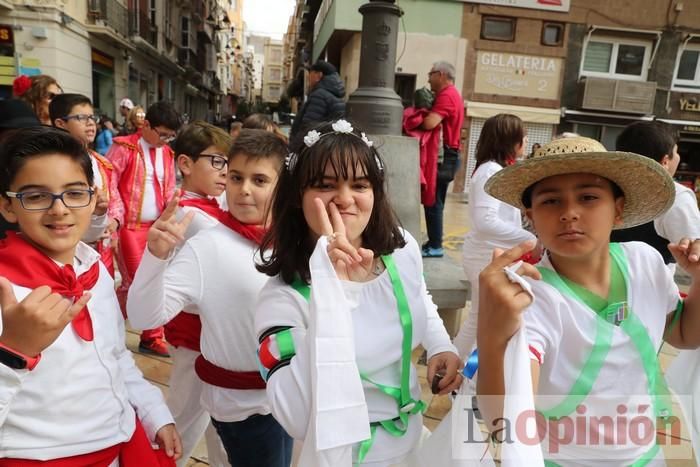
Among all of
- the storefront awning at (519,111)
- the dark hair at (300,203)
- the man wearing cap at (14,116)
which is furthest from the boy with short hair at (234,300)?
the storefront awning at (519,111)

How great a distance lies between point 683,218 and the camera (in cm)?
228

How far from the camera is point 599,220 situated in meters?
1.26

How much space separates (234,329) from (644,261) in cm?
126

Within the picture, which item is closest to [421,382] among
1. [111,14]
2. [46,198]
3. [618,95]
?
[46,198]

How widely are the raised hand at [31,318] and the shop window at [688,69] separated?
1834 centimetres

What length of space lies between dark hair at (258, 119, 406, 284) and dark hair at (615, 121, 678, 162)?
170 cm

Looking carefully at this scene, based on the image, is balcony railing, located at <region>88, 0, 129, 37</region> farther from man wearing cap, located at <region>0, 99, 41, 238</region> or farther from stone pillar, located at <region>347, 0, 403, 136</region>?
man wearing cap, located at <region>0, 99, 41, 238</region>

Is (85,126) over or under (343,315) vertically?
over

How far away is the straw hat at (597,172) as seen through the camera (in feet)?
4.00

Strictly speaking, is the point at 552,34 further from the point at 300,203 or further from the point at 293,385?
the point at 293,385

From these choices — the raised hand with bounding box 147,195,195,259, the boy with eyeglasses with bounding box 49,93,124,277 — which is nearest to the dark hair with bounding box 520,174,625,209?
the raised hand with bounding box 147,195,195,259

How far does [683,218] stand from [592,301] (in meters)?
1.40

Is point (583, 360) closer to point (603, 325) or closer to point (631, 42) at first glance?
point (603, 325)

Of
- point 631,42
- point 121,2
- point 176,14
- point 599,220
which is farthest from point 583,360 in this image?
point 176,14
